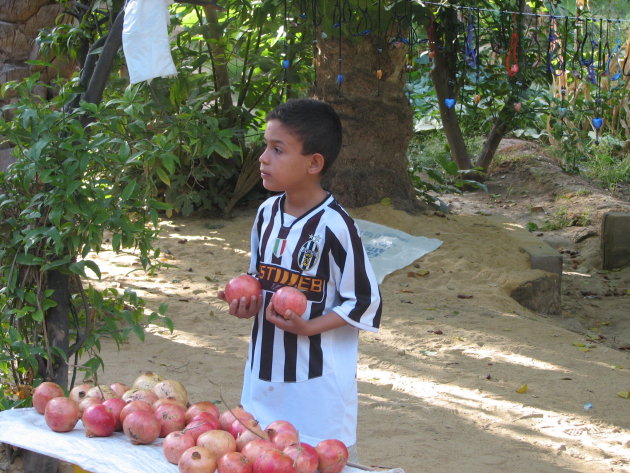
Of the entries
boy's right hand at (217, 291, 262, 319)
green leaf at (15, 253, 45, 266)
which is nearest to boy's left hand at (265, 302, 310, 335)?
boy's right hand at (217, 291, 262, 319)

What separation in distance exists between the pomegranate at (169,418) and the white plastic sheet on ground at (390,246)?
508 centimetres

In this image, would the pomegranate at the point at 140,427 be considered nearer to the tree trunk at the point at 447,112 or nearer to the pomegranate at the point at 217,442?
the pomegranate at the point at 217,442

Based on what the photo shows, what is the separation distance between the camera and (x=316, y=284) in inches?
98.0

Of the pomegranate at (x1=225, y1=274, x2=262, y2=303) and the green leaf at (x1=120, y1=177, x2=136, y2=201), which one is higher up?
the green leaf at (x1=120, y1=177, x2=136, y2=201)

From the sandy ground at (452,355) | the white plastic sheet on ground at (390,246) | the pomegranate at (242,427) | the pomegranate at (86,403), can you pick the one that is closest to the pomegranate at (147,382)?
the pomegranate at (86,403)

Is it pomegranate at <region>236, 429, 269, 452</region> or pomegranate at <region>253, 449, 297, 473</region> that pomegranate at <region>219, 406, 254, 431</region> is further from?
pomegranate at <region>253, 449, 297, 473</region>

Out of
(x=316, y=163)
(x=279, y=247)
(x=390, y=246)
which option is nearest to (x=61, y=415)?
(x=279, y=247)

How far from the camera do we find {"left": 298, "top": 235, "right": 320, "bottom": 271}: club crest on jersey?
8.11 feet

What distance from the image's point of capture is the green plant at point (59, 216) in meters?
2.76

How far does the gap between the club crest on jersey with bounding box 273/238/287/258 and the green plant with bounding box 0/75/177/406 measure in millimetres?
537

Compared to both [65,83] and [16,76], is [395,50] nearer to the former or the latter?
[16,76]

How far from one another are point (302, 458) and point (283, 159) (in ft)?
3.15

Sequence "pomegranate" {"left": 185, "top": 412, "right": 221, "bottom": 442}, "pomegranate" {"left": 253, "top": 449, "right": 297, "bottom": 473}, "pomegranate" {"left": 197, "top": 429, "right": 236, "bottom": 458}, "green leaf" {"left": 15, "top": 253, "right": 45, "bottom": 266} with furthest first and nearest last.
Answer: "green leaf" {"left": 15, "top": 253, "right": 45, "bottom": 266}
"pomegranate" {"left": 185, "top": 412, "right": 221, "bottom": 442}
"pomegranate" {"left": 197, "top": 429, "right": 236, "bottom": 458}
"pomegranate" {"left": 253, "top": 449, "right": 297, "bottom": 473}

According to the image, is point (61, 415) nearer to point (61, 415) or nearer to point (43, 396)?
point (61, 415)
